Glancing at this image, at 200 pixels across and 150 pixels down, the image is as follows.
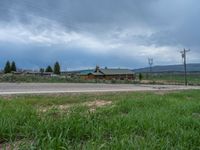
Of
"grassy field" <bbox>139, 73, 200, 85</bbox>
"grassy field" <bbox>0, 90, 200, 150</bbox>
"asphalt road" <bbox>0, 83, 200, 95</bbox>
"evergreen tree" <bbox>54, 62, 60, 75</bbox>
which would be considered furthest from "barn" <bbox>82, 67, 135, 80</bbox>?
"grassy field" <bbox>0, 90, 200, 150</bbox>

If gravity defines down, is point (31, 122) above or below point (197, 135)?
above

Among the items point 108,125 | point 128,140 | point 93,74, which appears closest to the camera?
point 128,140

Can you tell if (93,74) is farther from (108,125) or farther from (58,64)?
(108,125)

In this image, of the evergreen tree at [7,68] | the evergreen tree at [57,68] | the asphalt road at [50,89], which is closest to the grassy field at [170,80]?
the asphalt road at [50,89]

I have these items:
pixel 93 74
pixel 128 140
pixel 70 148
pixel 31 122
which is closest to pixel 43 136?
pixel 70 148

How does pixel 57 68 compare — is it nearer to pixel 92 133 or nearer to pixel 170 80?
pixel 170 80

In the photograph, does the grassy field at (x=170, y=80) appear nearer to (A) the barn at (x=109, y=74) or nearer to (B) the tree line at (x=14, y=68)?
(A) the barn at (x=109, y=74)

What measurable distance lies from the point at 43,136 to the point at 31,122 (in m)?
0.84

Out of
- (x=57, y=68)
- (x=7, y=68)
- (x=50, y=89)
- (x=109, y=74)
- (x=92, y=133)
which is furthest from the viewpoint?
(x=57, y=68)

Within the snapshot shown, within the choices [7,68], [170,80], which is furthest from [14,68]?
[170,80]

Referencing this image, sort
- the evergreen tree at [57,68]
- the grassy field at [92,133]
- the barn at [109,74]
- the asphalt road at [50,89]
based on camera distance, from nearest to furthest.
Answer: the grassy field at [92,133] < the asphalt road at [50,89] < the barn at [109,74] < the evergreen tree at [57,68]

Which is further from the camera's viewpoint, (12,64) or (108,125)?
(12,64)

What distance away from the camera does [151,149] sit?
3561 millimetres

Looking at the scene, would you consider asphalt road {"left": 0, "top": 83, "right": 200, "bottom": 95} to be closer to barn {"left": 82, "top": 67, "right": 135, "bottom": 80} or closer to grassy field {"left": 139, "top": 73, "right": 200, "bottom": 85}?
grassy field {"left": 139, "top": 73, "right": 200, "bottom": 85}
